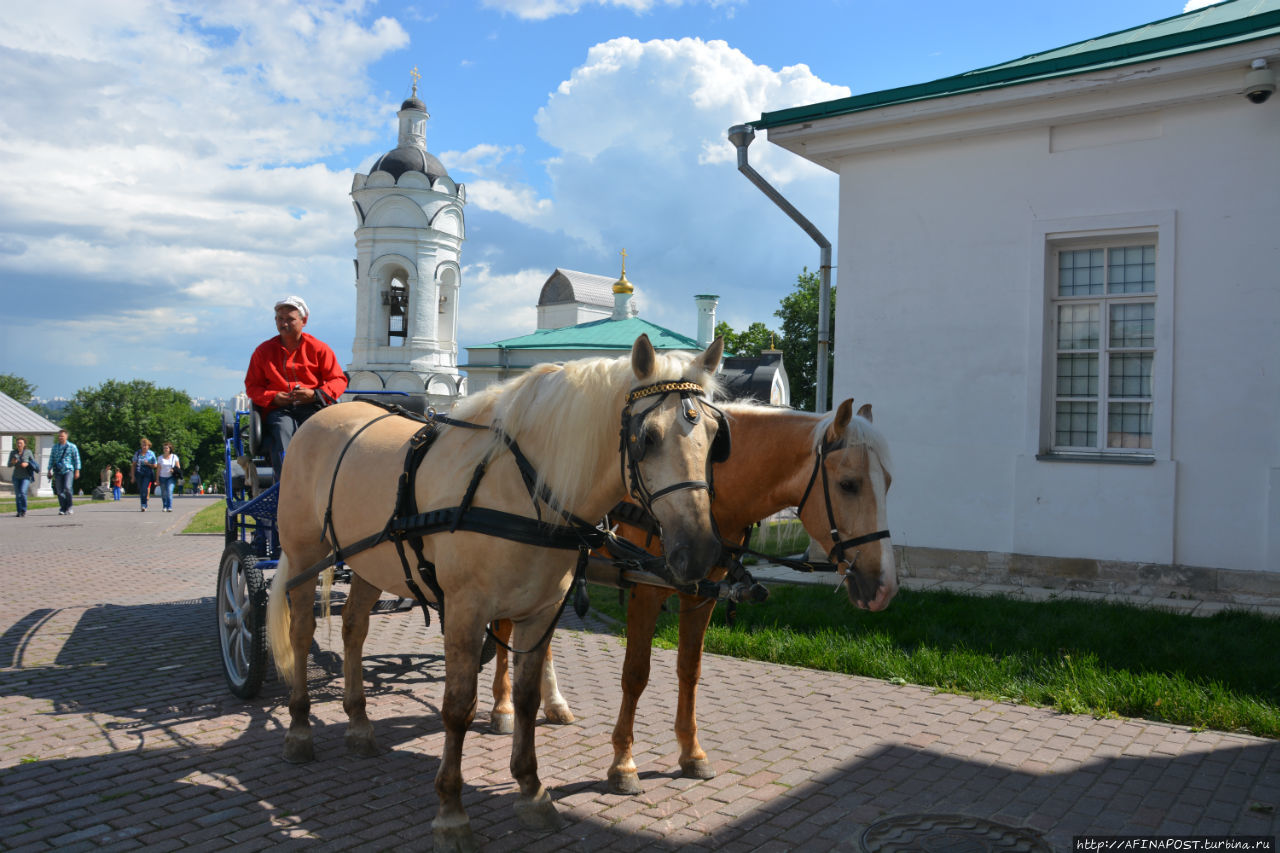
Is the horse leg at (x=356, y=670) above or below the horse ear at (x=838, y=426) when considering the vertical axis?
below

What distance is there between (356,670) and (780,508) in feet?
8.37

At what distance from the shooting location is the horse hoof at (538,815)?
12.1 feet

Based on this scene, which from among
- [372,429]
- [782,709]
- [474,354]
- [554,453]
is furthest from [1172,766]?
[474,354]

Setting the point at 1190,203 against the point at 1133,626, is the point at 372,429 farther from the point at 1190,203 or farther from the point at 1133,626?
the point at 1190,203

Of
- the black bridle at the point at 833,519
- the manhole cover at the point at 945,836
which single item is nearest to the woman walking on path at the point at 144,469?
the black bridle at the point at 833,519

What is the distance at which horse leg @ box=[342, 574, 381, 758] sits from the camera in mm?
4590

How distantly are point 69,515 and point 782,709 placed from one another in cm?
2118

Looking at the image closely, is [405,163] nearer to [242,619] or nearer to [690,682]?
[242,619]

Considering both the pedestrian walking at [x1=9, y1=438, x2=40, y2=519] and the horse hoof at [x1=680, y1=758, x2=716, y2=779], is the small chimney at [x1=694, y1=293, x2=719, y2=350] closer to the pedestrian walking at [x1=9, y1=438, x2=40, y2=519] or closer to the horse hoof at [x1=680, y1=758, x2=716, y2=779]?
the pedestrian walking at [x1=9, y1=438, x2=40, y2=519]

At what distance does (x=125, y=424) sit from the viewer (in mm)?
88125

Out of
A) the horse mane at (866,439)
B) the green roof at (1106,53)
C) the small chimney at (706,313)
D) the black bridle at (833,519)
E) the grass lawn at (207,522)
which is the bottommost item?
the grass lawn at (207,522)

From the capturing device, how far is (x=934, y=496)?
31.1ft

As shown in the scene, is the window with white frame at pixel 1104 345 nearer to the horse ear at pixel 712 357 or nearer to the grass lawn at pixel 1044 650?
the grass lawn at pixel 1044 650

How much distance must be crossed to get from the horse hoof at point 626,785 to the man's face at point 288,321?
396cm
